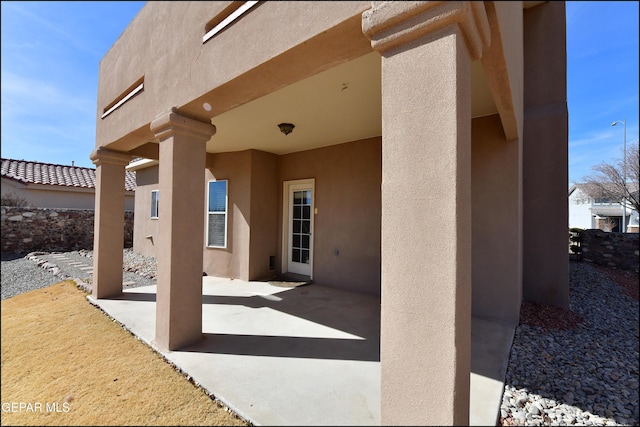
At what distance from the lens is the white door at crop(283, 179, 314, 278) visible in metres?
6.43

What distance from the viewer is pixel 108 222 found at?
5.00 m

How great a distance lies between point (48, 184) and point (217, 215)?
13.2 ft

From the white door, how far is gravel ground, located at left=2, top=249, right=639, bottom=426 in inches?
147

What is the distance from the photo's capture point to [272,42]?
2266 mm

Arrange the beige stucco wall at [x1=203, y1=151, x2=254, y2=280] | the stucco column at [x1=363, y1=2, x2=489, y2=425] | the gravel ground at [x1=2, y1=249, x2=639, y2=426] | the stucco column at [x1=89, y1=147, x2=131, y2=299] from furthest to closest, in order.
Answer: the beige stucco wall at [x1=203, y1=151, x2=254, y2=280] < the stucco column at [x1=89, y1=147, x2=131, y2=299] < the gravel ground at [x1=2, y1=249, x2=639, y2=426] < the stucco column at [x1=363, y1=2, x2=489, y2=425]

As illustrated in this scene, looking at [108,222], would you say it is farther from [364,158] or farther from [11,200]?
[364,158]

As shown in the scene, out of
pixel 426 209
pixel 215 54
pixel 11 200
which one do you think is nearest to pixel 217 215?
pixel 215 54

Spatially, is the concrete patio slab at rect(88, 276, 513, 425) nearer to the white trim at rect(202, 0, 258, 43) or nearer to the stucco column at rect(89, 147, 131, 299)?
the stucco column at rect(89, 147, 131, 299)

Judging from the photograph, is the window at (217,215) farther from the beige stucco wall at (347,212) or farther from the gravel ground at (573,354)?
the gravel ground at (573,354)

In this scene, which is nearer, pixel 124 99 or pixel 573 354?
pixel 573 354

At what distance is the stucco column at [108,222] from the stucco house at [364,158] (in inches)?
1.3

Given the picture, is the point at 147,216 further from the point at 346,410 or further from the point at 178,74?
the point at 346,410

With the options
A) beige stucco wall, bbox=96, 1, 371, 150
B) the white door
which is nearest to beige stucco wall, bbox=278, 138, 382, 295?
the white door

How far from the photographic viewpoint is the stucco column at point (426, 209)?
142cm
